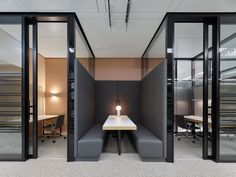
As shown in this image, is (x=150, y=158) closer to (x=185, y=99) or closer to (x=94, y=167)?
(x=94, y=167)

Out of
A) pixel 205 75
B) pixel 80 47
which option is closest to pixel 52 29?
pixel 80 47

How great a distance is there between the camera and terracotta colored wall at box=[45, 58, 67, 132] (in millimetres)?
6684

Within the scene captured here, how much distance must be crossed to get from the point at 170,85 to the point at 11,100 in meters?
3.19

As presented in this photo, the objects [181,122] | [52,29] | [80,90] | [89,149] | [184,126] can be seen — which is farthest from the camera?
[181,122]

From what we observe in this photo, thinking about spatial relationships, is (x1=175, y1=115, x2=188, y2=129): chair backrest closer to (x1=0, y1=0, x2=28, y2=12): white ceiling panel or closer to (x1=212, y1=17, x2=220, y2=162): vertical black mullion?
(x1=212, y1=17, x2=220, y2=162): vertical black mullion

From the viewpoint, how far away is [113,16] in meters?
3.74

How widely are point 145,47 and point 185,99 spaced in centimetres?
267

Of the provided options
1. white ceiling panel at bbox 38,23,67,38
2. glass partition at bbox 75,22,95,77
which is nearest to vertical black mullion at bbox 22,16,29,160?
white ceiling panel at bbox 38,23,67,38

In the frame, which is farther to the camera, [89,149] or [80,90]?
[80,90]

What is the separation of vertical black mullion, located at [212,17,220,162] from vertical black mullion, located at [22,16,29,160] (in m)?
3.68

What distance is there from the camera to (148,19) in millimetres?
3822

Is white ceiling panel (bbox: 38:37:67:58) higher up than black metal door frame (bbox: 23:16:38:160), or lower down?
higher up

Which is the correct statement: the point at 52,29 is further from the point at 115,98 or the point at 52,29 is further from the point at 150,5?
the point at 115,98

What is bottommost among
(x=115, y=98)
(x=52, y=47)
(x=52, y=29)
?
(x=115, y=98)
